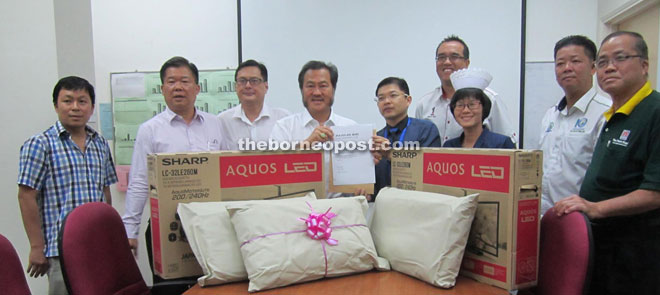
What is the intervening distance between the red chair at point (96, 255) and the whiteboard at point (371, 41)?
1.80 metres

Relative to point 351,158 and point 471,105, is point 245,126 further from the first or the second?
point 471,105

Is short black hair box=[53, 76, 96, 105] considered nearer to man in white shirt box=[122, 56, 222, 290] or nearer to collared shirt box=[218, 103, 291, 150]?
man in white shirt box=[122, 56, 222, 290]

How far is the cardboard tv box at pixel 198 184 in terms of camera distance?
127 cm

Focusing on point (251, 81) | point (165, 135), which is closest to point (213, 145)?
point (165, 135)

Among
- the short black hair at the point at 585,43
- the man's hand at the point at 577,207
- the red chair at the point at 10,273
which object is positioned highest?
the short black hair at the point at 585,43

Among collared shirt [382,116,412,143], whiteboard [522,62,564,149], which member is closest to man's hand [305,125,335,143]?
collared shirt [382,116,412,143]

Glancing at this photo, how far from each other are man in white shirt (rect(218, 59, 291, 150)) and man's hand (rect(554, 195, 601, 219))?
5.56 feet

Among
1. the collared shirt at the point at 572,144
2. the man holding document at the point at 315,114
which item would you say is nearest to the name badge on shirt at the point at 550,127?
the collared shirt at the point at 572,144

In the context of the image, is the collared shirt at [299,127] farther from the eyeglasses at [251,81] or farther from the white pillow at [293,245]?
the white pillow at [293,245]

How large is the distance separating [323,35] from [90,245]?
2259 mm

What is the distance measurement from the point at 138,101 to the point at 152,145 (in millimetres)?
1538

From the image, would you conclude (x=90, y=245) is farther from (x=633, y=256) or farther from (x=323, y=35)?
(x=323, y=35)

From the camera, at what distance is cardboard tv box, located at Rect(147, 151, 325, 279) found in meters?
1.27

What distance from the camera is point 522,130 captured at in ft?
9.34
